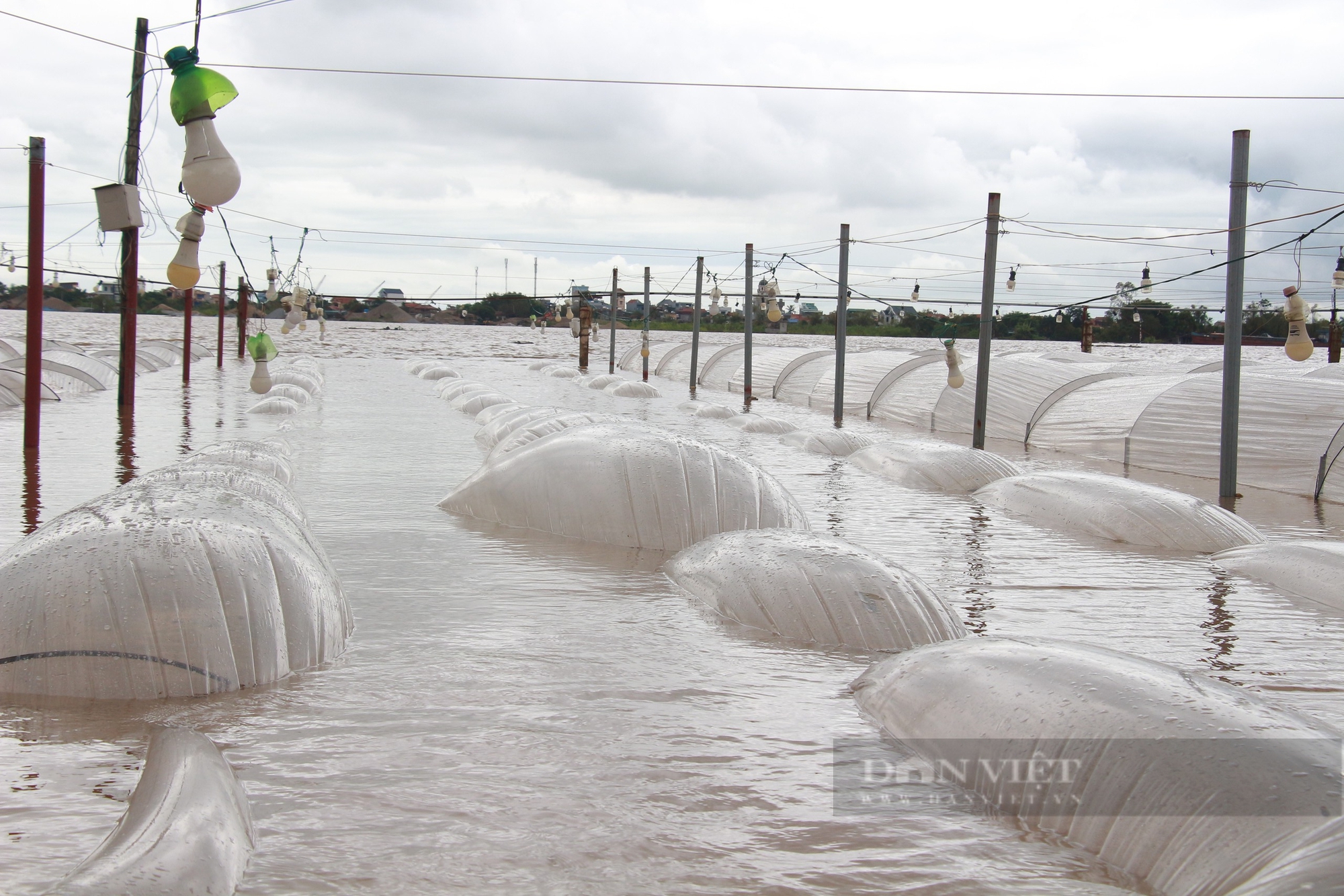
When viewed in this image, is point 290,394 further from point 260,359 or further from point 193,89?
point 193,89

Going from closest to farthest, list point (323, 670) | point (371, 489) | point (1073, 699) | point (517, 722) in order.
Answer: point (1073, 699), point (517, 722), point (323, 670), point (371, 489)

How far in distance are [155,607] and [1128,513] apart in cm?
833

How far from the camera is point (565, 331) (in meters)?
137

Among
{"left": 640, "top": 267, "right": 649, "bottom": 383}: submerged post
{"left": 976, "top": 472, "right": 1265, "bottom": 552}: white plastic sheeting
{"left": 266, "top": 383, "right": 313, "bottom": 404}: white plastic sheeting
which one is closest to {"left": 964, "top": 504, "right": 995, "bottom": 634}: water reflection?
{"left": 976, "top": 472, "right": 1265, "bottom": 552}: white plastic sheeting

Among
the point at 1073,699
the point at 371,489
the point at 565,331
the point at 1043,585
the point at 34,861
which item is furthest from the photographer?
the point at 565,331

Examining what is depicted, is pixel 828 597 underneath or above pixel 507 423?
underneath

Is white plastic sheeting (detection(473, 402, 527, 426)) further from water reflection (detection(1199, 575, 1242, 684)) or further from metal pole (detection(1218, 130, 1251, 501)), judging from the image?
water reflection (detection(1199, 575, 1242, 684))

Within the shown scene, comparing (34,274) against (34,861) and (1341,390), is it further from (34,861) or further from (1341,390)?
(1341,390)

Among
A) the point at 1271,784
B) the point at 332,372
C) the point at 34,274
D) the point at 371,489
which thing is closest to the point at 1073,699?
the point at 1271,784

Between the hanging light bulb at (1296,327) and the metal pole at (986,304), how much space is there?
4.10 metres

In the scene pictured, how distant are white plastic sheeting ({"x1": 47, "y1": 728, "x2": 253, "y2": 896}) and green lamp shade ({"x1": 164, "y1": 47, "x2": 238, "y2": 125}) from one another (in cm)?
488

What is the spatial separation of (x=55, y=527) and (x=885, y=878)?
14.5 ft

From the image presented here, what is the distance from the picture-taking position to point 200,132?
7062 mm

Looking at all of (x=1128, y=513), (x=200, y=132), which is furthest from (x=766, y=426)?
(x=200, y=132)
